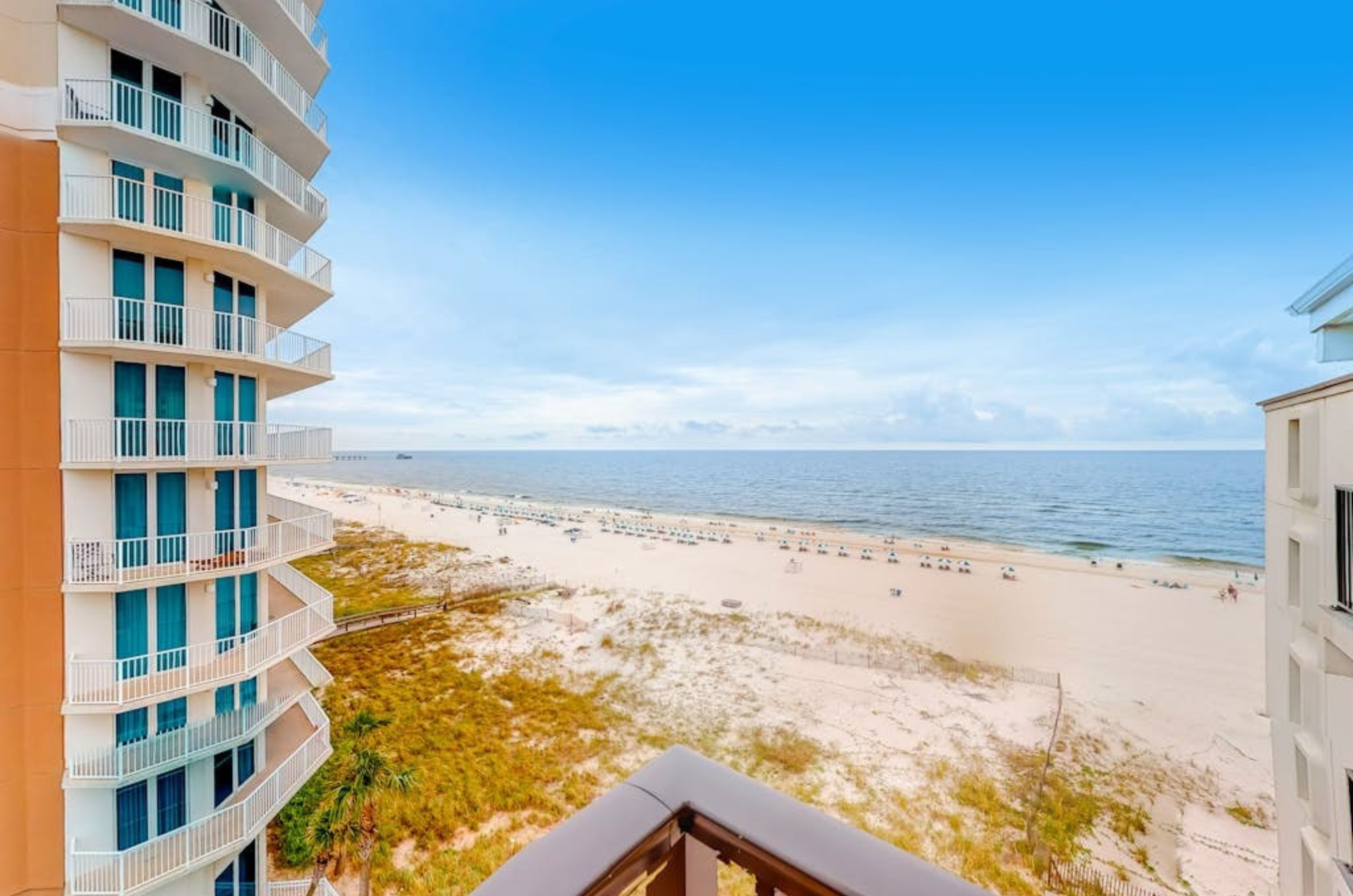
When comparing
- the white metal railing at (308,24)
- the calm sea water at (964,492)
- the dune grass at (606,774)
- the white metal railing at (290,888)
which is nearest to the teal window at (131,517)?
the white metal railing at (290,888)

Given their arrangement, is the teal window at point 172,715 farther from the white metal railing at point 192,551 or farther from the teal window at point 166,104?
the teal window at point 166,104

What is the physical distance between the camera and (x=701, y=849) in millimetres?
682

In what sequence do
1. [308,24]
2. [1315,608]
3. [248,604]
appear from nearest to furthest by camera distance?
[1315,608], [248,604], [308,24]

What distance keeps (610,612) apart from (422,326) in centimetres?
1037

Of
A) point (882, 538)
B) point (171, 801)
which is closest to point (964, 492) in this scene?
point (882, 538)

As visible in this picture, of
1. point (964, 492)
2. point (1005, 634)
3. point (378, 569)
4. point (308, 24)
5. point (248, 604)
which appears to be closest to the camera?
point (248, 604)

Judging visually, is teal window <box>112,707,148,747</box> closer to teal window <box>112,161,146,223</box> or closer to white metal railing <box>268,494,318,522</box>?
white metal railing <box>268,494,318,522</box>

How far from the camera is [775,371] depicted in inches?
1821

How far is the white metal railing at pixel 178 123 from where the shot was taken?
3.63 meters

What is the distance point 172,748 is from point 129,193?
4221mm

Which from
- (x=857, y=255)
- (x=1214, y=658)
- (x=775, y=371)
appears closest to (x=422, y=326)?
(x=857, y=255)

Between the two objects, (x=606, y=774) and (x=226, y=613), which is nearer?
(x=226, y=613)

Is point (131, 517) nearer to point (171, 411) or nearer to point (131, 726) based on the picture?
point (171, 411)

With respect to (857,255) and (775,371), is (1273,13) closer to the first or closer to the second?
(857,255)
